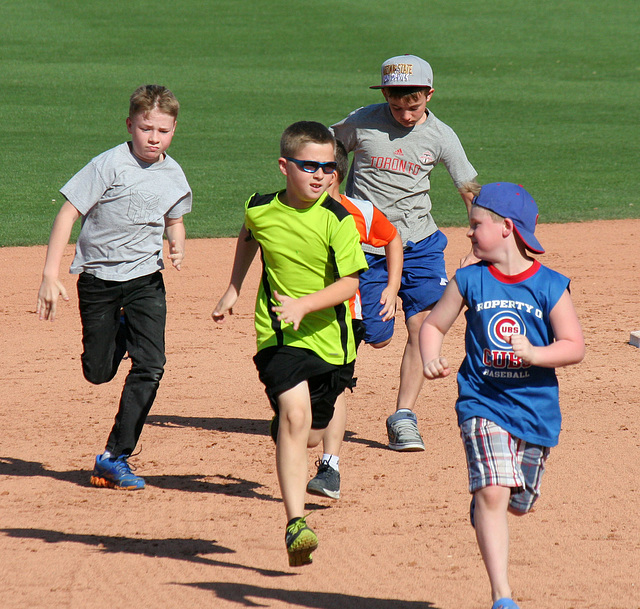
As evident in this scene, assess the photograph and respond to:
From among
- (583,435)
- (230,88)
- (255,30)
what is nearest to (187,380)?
(583,435)

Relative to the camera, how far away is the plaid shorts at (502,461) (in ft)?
11.8

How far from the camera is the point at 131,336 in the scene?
5.57 metres

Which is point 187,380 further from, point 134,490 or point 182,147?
point 182,147

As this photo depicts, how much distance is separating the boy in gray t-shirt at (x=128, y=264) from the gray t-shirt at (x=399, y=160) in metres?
1.40

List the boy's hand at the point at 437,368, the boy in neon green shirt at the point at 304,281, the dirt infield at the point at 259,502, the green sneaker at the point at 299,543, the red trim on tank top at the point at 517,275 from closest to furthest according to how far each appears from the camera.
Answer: the boy's hand at the point at 437,368 → the red trim on tank top at the point at 517,275 → the green sneaker at the point at 299,543 → the dirt infield at the point at 259,502 → the boy in neon green shirt at the point at 304,281

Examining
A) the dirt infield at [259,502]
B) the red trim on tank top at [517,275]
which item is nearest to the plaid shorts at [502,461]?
the red trim on tank top at [517,275]

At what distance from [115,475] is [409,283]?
2226 millimetres

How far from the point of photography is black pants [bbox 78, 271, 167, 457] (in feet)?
18.0

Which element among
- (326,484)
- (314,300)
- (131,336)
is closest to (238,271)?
(314,300)

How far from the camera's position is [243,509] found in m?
5.21

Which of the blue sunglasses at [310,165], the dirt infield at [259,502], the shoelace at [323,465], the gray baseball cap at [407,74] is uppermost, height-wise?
the gray baseball cap at [407,74]

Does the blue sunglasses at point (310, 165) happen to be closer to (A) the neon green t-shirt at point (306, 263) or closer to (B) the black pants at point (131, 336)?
(A) the neon green t-shirt at point (306, 263)

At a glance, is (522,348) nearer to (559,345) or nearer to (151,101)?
(559,345)

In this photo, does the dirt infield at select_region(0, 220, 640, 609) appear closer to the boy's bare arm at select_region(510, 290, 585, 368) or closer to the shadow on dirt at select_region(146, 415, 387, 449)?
the shadow on dirt at select_region(146, 415, 387, 449)
